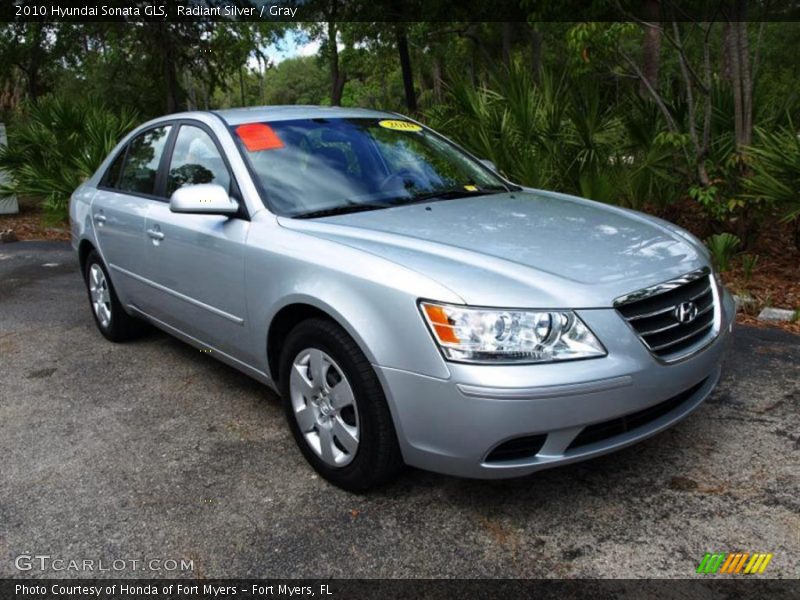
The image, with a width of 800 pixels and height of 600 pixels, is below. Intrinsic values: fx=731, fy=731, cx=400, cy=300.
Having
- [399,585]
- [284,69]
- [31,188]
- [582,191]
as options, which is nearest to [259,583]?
[399,585]

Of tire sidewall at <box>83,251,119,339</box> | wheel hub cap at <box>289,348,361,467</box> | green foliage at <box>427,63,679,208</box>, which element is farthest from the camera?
green foliage at <box>427,63,679,208</box>

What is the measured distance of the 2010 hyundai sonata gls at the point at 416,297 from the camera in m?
2.58

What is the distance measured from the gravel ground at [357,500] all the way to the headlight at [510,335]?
28.3 inches

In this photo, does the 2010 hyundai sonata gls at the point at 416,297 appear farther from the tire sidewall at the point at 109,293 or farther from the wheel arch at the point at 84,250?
the wheel arch at the point at 84,250

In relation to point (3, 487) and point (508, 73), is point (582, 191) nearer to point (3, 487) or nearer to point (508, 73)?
point (508, 73)

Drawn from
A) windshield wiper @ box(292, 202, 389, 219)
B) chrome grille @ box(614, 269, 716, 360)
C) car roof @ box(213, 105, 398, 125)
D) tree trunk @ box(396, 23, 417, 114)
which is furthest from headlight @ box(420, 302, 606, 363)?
tree trunk @ box(396, 23, 417, 114)

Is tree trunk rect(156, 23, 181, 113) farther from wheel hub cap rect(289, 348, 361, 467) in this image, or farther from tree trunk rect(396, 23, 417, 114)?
wheel hub cap rect(289, 348, 361, 467)

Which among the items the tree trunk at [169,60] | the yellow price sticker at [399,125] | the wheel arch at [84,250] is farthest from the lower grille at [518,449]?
the tree trunk at [169,60]

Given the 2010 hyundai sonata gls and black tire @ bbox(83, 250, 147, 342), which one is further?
black tire @ bbox(83, 250, 147, 342)

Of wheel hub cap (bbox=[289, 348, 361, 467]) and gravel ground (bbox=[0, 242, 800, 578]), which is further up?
wheel hub cap (bbox=[289, 348, 361, 467])

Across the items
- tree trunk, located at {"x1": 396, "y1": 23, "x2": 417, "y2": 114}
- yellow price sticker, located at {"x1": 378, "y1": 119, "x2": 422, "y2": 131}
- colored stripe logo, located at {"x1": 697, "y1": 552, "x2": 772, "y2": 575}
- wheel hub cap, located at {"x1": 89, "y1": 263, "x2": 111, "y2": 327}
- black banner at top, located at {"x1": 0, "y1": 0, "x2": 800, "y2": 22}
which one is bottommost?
colored stripe logo, located at {"x1": 697, "y1": 552, "x2": 772, "y2": 575}

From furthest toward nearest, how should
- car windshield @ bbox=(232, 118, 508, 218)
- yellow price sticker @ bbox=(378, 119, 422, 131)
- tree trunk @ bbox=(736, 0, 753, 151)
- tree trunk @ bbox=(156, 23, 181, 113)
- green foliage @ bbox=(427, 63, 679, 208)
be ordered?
tree trunk @ bbox=(156, 23, 181, 113)
green foliage @ bbox=(427, 63, 679, 208)
tree trunk @ bbox=(736, 0, 753, 151)
yellow price sticker @ bbox=(378, 119, 422, 131)
car windshield @ bbox=(232, 118, 508, 218)

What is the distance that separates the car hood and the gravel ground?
878 millimetres

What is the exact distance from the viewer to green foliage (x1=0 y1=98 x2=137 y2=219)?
995cm
